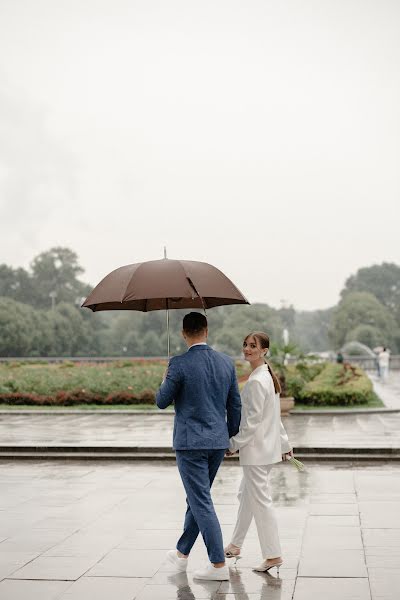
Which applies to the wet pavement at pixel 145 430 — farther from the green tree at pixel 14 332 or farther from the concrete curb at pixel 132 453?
the green tree at pixel 14 332

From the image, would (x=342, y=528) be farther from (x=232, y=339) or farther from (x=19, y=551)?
(x=232, y=339)

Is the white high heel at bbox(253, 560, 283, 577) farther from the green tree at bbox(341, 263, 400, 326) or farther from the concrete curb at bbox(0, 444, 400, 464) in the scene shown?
the green tree at bbox(341, 263, 400, 326)

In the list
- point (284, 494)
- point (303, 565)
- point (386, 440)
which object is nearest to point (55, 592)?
point (303, 565)

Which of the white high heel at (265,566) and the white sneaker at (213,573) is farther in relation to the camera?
the white high heel at (265,566)

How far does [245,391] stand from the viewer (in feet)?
19.9

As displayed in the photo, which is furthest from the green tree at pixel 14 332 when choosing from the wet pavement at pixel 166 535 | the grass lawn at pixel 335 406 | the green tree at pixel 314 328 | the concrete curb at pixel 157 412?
the green tree at pixel 314 328

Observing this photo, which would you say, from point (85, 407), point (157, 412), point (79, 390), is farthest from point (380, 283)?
point (157, 412)

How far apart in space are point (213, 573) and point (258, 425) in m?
0.99

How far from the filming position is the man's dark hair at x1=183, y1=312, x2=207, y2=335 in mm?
5895

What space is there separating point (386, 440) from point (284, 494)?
176 inches

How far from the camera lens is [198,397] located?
5789 millimetres

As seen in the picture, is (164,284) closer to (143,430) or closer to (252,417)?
(252,417)

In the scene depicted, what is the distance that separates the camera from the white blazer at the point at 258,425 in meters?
5.99

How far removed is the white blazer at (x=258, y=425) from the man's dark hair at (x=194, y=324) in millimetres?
491
